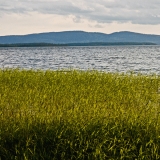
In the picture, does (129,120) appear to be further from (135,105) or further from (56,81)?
(56,81)

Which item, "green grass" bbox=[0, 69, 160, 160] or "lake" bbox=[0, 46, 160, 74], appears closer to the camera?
"green grass" bbox=[0, 69, 160, 160]

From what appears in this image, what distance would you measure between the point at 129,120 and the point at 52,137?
74.9 inches

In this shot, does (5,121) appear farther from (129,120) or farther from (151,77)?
(151,77)

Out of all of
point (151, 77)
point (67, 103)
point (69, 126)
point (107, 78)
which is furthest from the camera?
point (151, 77)

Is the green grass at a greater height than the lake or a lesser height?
greater

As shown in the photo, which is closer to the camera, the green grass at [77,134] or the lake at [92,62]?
the green grass at [77,134]

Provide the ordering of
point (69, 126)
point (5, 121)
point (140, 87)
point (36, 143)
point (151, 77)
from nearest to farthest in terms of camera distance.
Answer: point (36, 143)
point (69, 126)
point (5, 121)
point (140, 87)
point (151, 77)

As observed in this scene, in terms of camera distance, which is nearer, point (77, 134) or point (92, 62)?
point (77, 134)

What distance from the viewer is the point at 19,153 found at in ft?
24.8

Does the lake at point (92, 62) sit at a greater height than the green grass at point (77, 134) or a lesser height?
lesser

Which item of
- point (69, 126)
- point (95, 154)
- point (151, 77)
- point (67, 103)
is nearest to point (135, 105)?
point (67, 103)

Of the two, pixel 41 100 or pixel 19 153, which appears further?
pixel 41 100

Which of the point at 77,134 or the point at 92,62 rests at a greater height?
the point at 77,134

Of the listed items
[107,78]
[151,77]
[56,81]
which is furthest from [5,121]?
[151,77]
